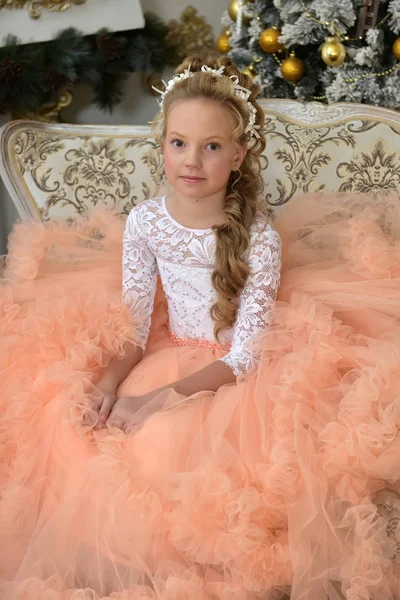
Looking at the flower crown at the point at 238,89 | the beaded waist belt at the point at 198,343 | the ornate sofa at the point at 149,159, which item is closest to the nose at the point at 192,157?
the flower crown at the point at 238,89

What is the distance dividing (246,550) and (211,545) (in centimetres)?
5

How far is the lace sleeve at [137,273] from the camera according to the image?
1.26 metres

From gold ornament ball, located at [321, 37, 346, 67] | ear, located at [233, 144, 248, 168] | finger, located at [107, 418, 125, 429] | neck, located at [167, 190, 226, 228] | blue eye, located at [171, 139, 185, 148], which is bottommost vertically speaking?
finger, located at [107, 418, 125, 429]

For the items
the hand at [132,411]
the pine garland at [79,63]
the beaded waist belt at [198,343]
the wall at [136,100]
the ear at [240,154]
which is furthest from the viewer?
the wall at [136,100]

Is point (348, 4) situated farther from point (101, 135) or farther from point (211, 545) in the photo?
point (211, 545)

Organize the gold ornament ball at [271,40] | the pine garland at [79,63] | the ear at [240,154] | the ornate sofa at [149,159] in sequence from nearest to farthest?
the ear at [240,154] → the ornate sofa at [149,159] → the gold ornament ball at [271,40] → the pine garland at [79,63]

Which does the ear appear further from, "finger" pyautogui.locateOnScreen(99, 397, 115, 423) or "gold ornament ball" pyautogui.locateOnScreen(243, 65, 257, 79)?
"gold ornament ball" pyautogui.locateOnScreen(243, 65, 257, 79)

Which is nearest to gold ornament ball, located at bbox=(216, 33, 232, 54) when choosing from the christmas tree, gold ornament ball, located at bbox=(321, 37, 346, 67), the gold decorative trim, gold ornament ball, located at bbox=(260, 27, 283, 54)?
the christmas tree

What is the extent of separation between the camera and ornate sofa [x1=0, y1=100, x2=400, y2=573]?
1.49m

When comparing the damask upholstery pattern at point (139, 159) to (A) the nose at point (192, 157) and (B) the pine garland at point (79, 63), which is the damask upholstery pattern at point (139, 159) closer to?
(B) the pine garland at point (79, 63)

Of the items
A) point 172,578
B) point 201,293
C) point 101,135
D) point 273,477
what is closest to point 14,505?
point 172,578

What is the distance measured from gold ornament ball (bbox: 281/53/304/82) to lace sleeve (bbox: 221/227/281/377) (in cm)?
74

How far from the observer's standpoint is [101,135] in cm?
164

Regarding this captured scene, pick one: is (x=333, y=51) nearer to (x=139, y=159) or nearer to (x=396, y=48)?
(x=396, y=48)
